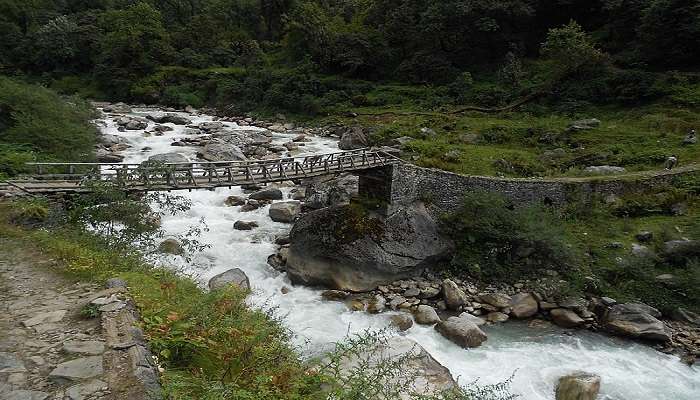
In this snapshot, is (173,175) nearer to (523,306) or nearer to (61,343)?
(61,343)

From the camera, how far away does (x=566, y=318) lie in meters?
14.1

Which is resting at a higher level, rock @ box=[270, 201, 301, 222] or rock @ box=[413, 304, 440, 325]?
rock @ box=[270, 201, 301, 222]

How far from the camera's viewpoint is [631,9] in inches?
1297

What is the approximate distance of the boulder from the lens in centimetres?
1473

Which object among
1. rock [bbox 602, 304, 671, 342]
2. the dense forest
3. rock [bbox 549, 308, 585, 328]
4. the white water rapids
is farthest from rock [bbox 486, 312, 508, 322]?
the dense forest

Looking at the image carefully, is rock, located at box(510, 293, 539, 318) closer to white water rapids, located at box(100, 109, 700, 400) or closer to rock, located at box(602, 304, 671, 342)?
white water rapids, located at box(100, 109, 700, 400)

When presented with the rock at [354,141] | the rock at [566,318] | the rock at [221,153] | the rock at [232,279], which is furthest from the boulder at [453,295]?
the rock at [221,153]

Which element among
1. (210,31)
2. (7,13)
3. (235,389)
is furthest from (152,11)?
(235,389)

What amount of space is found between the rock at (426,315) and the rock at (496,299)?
6.94 ft

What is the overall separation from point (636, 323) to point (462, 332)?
5630mm

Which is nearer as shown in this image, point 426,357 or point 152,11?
point 426,357

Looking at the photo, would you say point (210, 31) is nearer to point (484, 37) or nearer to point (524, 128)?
point (484, 37)

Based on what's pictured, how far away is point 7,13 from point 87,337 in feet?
226

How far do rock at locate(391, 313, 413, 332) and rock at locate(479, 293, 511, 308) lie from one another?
10.4ft
